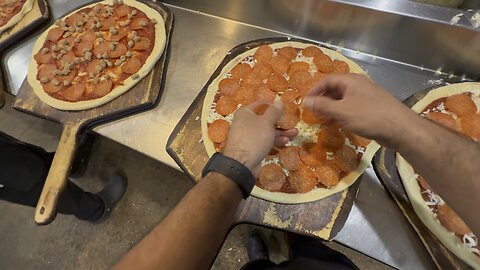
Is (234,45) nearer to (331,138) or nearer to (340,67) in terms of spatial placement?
(340,67)

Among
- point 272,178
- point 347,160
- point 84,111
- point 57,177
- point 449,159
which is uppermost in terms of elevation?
point 449,159

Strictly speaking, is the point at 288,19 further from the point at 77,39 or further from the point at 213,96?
the point at 77,39

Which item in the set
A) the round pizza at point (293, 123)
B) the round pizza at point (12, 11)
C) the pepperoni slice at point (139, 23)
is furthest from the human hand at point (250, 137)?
the round pizza at point (12, 11)

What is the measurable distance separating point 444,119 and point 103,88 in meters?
1.30

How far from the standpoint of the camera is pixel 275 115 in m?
1.16

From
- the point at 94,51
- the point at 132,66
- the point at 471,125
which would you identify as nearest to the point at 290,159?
the point at 471,125

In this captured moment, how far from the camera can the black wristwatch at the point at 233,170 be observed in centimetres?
99

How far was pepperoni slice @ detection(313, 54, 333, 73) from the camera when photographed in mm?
1430

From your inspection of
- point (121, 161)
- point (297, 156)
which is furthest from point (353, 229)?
point (121, 161)

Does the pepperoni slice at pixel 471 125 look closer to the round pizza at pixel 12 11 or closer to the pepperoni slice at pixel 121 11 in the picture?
the pepperoni slice at pixel 121 11

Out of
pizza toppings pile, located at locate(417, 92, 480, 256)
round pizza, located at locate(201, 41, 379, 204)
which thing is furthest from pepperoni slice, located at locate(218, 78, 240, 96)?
pizza toppings pile, located at locate(417, 92, 480, 256)

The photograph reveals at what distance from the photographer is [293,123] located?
1354mm

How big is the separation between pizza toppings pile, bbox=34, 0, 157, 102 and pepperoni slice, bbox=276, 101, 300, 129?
2.11ft

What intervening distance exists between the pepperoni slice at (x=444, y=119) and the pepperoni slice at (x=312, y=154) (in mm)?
402
